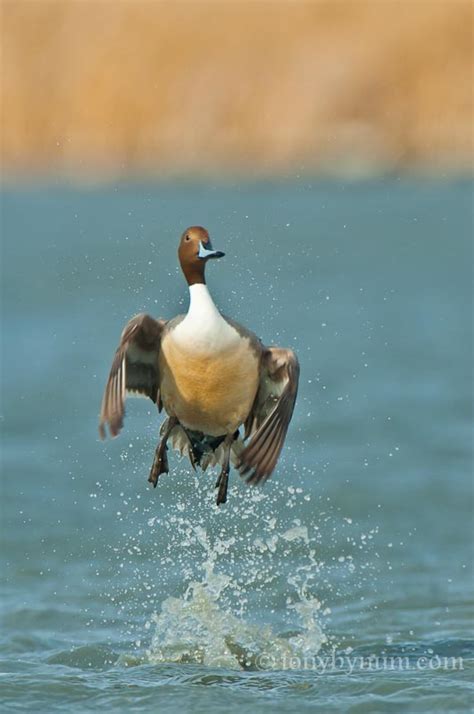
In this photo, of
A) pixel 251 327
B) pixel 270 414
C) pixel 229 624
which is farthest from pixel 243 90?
pixel 270 414

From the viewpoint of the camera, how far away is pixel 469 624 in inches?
370

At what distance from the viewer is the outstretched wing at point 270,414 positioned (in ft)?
25.8

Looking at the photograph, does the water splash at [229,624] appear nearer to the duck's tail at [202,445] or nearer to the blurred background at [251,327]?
the blurred background at [251,327]

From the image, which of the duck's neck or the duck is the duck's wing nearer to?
the duck

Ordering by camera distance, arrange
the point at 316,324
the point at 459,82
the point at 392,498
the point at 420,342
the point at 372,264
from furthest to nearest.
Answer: the point at 459,82, the point at 372,264, the point at 316,324, the point at 420,342, the point at 392,498

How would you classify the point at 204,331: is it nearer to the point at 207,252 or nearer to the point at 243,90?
the point at 207,252

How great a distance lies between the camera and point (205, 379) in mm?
7949

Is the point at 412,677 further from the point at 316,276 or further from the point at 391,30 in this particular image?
the point at 391,30

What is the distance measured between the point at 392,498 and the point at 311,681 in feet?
15.7

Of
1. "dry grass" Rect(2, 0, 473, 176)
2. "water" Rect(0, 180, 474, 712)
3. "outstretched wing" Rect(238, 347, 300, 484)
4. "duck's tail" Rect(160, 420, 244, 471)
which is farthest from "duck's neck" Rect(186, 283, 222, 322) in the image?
"dry grass" Rect(2, 0, 473, 176)

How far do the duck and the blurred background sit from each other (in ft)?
3.58

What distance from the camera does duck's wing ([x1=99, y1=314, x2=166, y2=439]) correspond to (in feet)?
25.1

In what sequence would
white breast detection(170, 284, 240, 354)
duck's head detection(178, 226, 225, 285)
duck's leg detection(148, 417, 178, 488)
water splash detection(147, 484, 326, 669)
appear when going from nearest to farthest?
white breast detection(170, 284, 240, 354), duck's head detection(178, 226, 225, 285), duck's leg detection(148, 417, 178, 488), water splash detection(147, 484, 326, 669)

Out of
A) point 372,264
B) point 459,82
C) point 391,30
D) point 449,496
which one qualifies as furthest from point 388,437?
point 391,30
